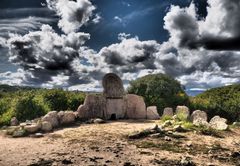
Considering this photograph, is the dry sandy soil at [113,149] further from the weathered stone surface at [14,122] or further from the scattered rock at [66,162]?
the weathered stone surface at [14,122]

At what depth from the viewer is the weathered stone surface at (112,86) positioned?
25000 mm

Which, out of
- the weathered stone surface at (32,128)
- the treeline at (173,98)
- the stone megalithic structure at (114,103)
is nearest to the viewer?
the weathered stone surface at (32,128)

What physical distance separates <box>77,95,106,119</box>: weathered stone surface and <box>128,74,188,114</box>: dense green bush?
18.7ft

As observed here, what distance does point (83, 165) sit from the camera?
37.9ft

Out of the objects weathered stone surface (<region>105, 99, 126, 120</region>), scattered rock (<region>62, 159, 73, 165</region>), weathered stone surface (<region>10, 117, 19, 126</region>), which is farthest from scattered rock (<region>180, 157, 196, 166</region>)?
weathered stone surface (<region>10, 117, 19, 126</region>)

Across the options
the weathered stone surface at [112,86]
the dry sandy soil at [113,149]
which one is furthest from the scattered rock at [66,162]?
the weathered stone surface at [112,86]

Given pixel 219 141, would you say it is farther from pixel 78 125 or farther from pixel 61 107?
pixel 61 107

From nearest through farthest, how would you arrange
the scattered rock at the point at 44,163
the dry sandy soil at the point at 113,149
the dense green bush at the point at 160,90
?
the scattered rock at the point at 44,163, the dry sandy soil at the point at 113,149, the dense green bush at the point at 160,90

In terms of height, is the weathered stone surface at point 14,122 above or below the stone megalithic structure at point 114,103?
below

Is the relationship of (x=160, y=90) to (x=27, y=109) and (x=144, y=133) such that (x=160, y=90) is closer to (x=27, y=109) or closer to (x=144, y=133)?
(x=27, y=109)

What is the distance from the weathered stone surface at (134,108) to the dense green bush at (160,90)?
12.0ft

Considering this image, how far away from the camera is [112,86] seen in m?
25.5

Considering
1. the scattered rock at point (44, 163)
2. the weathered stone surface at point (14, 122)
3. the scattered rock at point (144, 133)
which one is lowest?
the scattered rock at point (44, 163)

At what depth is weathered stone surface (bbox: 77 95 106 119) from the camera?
76.6 ft
